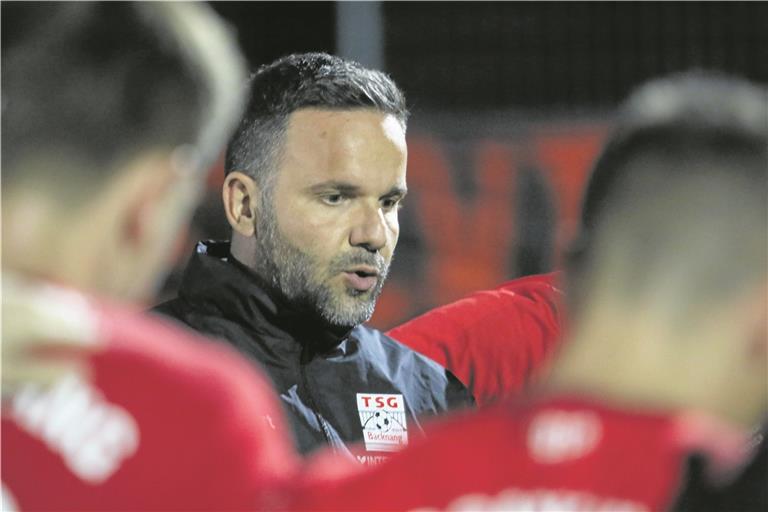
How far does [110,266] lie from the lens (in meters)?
1.35

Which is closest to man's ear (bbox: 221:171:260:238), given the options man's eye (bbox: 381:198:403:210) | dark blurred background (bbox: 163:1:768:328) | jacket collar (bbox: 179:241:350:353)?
jacket collar (bbox: 179:241:350:353)

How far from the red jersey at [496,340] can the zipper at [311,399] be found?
1.03 ft

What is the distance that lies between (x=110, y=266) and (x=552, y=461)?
0.46 meters

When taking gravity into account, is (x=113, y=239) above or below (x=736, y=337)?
above

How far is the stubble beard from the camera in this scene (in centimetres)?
248

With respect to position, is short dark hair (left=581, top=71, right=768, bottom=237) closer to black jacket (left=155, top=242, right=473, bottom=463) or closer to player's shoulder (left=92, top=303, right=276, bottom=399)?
player's shoulder (left=92, top=303, right=276, bottom=399)

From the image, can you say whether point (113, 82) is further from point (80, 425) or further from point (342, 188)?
point (342, 188)

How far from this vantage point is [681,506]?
1253mm

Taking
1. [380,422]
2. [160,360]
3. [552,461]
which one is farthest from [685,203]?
[380,422]

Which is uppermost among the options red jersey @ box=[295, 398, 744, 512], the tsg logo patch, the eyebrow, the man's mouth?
the eyebrow

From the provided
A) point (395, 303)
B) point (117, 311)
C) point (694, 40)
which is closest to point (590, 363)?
point (117, 311)

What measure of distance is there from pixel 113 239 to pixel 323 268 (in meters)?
1.18

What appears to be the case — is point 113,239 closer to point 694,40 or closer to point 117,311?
point 117,311

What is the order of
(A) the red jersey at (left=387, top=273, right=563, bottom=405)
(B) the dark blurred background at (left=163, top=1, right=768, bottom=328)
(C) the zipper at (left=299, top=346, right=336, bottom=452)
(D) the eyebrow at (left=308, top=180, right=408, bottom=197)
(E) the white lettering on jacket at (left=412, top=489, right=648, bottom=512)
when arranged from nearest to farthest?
(E) the white lettering on jacket at (left=412, top=489, right=648, bottom=512)
(C) the zipper at (left=299, top=346, right=336, bottom=452)
(D) the eyebrow at (left=308, top=180, right=408, bottom=197)
(A) the red jersey at (left=387, top=273, right=563, bottom=405)
(B) the dark blurred background at (left=163, top=1, right=768, bottom=328)
